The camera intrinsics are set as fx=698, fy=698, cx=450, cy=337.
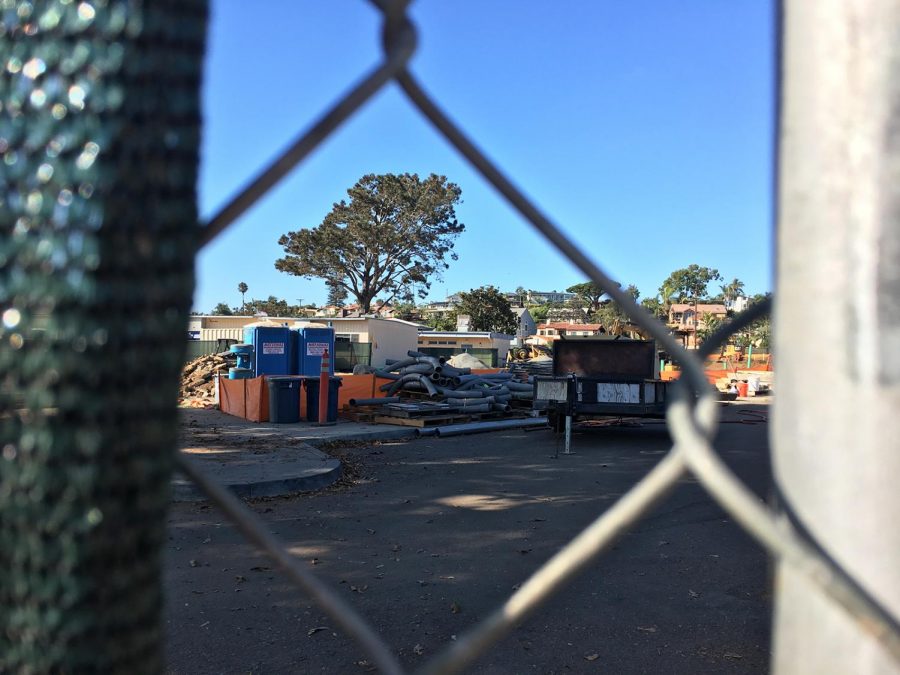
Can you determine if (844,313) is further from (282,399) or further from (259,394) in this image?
(259,394)

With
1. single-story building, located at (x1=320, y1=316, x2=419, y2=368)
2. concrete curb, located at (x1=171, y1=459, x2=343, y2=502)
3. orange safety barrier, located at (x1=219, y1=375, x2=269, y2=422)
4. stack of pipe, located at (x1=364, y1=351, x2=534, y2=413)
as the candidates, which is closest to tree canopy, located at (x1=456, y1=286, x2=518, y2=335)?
single-story building, located at (x1=320, y1=316, x2=419, y2=368)

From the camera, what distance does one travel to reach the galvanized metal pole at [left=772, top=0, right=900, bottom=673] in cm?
51

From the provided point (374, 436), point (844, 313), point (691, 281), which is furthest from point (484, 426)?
point (691, 281)

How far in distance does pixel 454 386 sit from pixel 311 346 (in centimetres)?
400

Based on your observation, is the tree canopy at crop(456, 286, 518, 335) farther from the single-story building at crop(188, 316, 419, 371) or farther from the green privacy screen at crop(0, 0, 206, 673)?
the green privacy screen at crop(0, 0, 206, 673)

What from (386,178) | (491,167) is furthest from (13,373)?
(386,178)

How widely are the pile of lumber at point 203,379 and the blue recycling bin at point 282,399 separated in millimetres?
5076

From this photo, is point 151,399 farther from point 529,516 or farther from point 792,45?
point 529,516

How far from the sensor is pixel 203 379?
20.5 metres

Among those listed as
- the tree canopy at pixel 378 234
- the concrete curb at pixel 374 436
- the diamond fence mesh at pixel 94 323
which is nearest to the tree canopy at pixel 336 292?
the tree canopy at pixel 378 234

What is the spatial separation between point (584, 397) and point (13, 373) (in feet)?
39.5

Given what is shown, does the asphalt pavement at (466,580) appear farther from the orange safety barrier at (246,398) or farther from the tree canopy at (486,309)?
the tree canopy at (486,309)

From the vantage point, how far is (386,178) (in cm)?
5166

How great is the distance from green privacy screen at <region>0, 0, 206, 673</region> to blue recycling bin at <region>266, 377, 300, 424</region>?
1348cm
